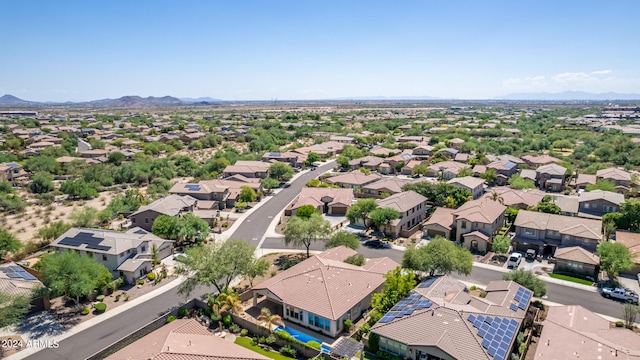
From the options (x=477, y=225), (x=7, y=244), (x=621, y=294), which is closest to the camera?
(x=621, y=294)

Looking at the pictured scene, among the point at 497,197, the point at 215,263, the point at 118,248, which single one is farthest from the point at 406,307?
the point at 497,197

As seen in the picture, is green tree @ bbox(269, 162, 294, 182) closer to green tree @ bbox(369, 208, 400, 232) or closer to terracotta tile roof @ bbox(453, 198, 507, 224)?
green tree @ bbox(369, 208, 400, 232)

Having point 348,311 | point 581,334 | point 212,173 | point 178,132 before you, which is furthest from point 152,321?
point 178,132

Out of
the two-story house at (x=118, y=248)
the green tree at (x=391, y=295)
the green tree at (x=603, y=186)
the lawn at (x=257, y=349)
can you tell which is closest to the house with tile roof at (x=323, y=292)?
the green tree at (x=391, y=295)

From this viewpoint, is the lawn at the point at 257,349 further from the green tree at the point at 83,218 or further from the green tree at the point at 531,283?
the green tree at the point at 83,218

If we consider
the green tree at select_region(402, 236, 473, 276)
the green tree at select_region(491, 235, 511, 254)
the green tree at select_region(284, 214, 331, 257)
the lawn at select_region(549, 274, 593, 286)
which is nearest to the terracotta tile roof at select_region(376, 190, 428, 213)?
the green tree at select_region(491, 235, 511, 254)

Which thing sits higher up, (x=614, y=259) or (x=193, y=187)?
(x=193, y=187)

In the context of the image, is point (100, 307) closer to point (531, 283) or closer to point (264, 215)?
point (264, 215)
